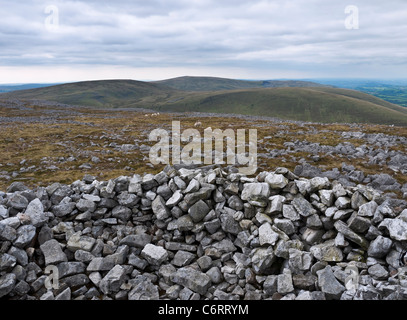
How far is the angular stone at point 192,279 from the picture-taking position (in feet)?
29.7

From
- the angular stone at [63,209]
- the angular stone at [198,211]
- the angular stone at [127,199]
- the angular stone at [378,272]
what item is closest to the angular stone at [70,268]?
the angular stone at [63,209]

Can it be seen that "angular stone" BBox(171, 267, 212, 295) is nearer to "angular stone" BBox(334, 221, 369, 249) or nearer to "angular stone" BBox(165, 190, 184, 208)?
"angular stone" BBox(165, 190, 184, 208)

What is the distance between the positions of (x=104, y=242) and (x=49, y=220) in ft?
8.27

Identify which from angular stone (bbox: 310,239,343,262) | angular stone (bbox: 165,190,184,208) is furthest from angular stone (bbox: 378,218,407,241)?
angular stone (bbox: 165,190,184,208)

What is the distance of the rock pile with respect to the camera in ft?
28.6

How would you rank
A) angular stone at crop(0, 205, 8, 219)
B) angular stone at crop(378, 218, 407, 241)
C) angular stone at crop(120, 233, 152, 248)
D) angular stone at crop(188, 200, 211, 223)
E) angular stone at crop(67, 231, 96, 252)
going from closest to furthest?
angular stone at crop(378, 218, 407, 241)
angular stone at crop(0, 205, 8, 219)
angular stone at crop(67, 231, 96, 252)
angular stone at crop(120, 233, 152, 248)
angular stone at crop(188, 200, 211, 223)

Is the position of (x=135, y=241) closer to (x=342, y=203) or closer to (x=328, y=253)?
(x=328, y=253)

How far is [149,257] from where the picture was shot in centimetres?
1014

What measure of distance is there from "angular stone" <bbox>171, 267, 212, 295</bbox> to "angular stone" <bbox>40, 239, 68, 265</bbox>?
4.24 metres

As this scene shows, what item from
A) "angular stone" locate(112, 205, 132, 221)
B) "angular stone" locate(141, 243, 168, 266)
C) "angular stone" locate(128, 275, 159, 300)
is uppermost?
"angular stone" locate(112, 205, 132, 221)

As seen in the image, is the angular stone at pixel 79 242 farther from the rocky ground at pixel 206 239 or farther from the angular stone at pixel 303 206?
the angular stone at pixel 303 206

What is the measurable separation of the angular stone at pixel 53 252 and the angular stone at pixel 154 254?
295cm
